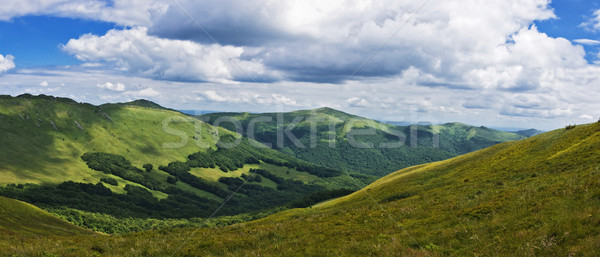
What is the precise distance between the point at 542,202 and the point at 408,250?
9844 mm

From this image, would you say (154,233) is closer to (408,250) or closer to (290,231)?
(290,231)

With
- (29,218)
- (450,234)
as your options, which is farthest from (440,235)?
(29,218)

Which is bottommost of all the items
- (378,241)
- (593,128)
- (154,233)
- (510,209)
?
(154,233)

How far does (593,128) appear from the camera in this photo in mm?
51125

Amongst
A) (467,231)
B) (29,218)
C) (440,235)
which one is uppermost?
(467,231)

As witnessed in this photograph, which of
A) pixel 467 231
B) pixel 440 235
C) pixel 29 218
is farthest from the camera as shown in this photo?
pixel 29 218

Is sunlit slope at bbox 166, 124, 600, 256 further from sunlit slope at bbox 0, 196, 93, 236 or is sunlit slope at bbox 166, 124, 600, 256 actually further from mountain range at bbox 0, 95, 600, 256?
sunlit slope at bbox 0, 196, 93, 236

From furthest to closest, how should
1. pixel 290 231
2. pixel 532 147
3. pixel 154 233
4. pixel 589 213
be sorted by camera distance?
pixel 532 147, pixel 154 233, pixel 290 231, pixel 589 213

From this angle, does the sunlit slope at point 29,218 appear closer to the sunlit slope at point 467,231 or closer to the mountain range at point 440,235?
the mountain range at point 440,235

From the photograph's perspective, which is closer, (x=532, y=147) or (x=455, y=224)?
(x=455, y=224)

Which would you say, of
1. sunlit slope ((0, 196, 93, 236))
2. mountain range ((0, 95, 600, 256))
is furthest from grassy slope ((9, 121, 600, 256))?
sunlit slope ((0, 196, 93, 236))

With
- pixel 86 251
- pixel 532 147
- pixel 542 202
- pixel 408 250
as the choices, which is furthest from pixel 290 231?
pixel 532 147

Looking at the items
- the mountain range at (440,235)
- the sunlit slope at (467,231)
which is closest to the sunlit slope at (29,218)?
the mountain range at (440,235)

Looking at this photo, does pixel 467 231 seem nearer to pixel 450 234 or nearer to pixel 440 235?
pixel 450 234
